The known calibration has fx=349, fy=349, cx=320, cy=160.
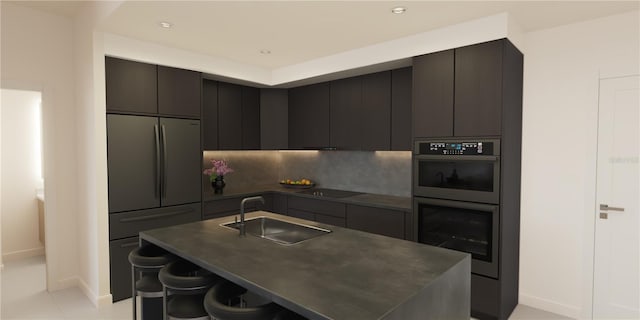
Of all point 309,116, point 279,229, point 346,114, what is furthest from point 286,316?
point 309,116

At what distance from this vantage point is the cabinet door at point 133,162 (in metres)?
3.32

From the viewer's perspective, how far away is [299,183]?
522cm

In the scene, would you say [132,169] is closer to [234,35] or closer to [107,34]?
[107,34]

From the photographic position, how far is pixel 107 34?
3.26 meters

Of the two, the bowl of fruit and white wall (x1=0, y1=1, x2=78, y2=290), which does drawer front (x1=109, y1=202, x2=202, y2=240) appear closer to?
white wall (x1=0, y1=1, x2=78, y2=290)

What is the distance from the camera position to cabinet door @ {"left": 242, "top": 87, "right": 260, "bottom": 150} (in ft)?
16.2

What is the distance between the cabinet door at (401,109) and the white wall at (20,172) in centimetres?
480

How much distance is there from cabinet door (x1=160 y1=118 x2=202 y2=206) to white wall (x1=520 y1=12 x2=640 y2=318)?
3402 millimetres

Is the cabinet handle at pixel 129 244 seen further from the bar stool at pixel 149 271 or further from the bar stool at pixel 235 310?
the bar stool at pixel 235 310

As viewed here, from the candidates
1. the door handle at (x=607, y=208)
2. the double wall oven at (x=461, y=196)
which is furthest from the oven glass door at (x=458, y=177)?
the door handle at (x=607, y=208)

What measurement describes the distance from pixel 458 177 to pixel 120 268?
10.9ft

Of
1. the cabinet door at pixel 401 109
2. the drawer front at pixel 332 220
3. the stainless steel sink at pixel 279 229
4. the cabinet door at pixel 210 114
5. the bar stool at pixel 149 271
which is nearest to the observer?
the bar stool at pixel 149 271

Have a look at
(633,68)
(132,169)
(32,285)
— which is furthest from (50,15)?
(633,68)

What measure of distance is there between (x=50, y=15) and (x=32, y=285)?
285 cm
